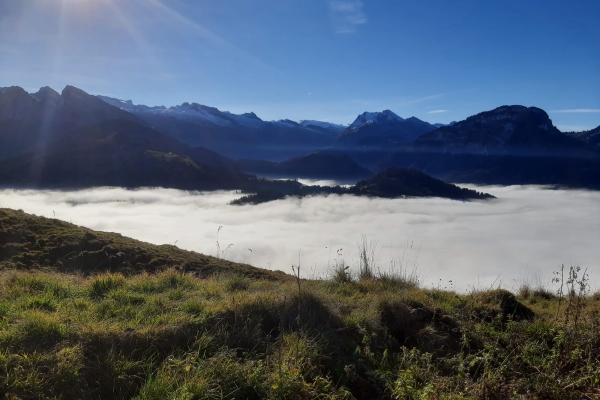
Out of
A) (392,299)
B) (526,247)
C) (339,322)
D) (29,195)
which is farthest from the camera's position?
→ (29,195)

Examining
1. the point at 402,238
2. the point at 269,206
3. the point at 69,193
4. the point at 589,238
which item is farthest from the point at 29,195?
the point at 589,238

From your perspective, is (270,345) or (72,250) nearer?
(270,345)

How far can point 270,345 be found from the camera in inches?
185

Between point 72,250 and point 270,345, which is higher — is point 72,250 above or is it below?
below

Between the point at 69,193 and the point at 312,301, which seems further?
the point at 69,193

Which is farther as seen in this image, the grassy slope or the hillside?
the hillside

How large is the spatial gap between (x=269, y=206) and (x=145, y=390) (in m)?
193

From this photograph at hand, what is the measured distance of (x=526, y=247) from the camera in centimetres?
15338

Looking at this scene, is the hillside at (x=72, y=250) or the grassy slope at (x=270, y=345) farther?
the hillside at (x=72, y=250)

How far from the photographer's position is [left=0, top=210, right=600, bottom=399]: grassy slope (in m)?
3.76

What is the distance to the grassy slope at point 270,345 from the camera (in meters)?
3.76

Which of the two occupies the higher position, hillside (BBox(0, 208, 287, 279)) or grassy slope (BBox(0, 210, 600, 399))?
grassy slope (BBox(0, 210, 600, 399))

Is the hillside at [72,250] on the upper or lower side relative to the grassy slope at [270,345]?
lower

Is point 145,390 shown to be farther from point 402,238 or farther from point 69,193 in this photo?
point 69,193
